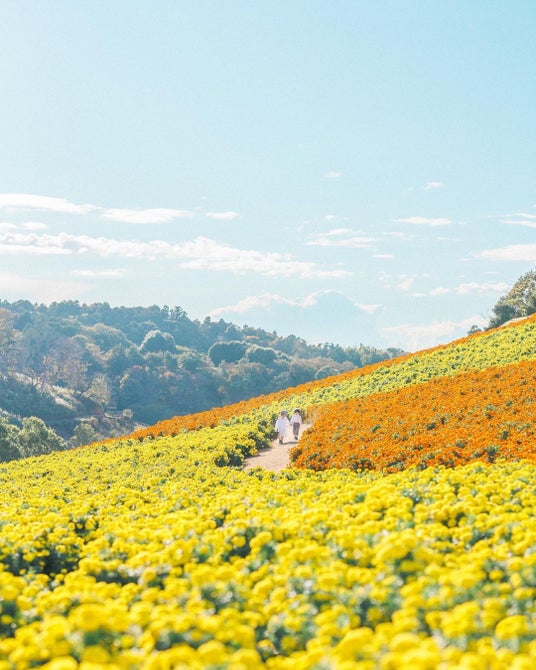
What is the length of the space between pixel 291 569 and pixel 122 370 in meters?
98.1

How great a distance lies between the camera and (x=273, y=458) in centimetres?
1705

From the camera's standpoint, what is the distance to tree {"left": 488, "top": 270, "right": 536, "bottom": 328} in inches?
1906

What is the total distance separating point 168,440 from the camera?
19.4 m

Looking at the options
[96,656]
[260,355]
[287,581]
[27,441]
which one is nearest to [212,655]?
[96,656]

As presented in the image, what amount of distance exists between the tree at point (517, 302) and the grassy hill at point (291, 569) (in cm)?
3816

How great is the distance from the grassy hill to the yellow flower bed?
0.02 meters

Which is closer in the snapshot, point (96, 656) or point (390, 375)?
point (96, 656)

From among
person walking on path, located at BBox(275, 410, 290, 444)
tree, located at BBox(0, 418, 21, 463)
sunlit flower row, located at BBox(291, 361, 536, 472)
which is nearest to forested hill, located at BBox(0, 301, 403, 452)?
tree, located at BBox(0, 418, 21, 463)

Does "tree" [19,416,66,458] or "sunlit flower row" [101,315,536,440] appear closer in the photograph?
"sunlit flower row" [101,315,536,440]

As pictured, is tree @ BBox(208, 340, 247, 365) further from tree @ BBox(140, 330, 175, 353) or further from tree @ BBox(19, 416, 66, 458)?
tree @ BBox(19, 416, 66, 458)

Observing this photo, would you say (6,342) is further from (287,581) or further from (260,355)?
(287,581)

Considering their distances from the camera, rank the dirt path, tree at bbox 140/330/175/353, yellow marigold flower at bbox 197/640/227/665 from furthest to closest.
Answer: tree at bbox 140/330/175/353 < the dirt path < yellow marigold flower at bbox 197/640/227/665

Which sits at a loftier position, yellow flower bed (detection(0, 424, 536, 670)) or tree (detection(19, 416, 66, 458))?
yellow flower bed (detection(0, 424, 536, 670))

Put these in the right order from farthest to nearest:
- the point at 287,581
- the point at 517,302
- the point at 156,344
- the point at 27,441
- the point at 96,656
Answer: the point at 156,344 < the point at 517,302 < the point at 27,441 < the point at 287,581 < the point at 96,656
